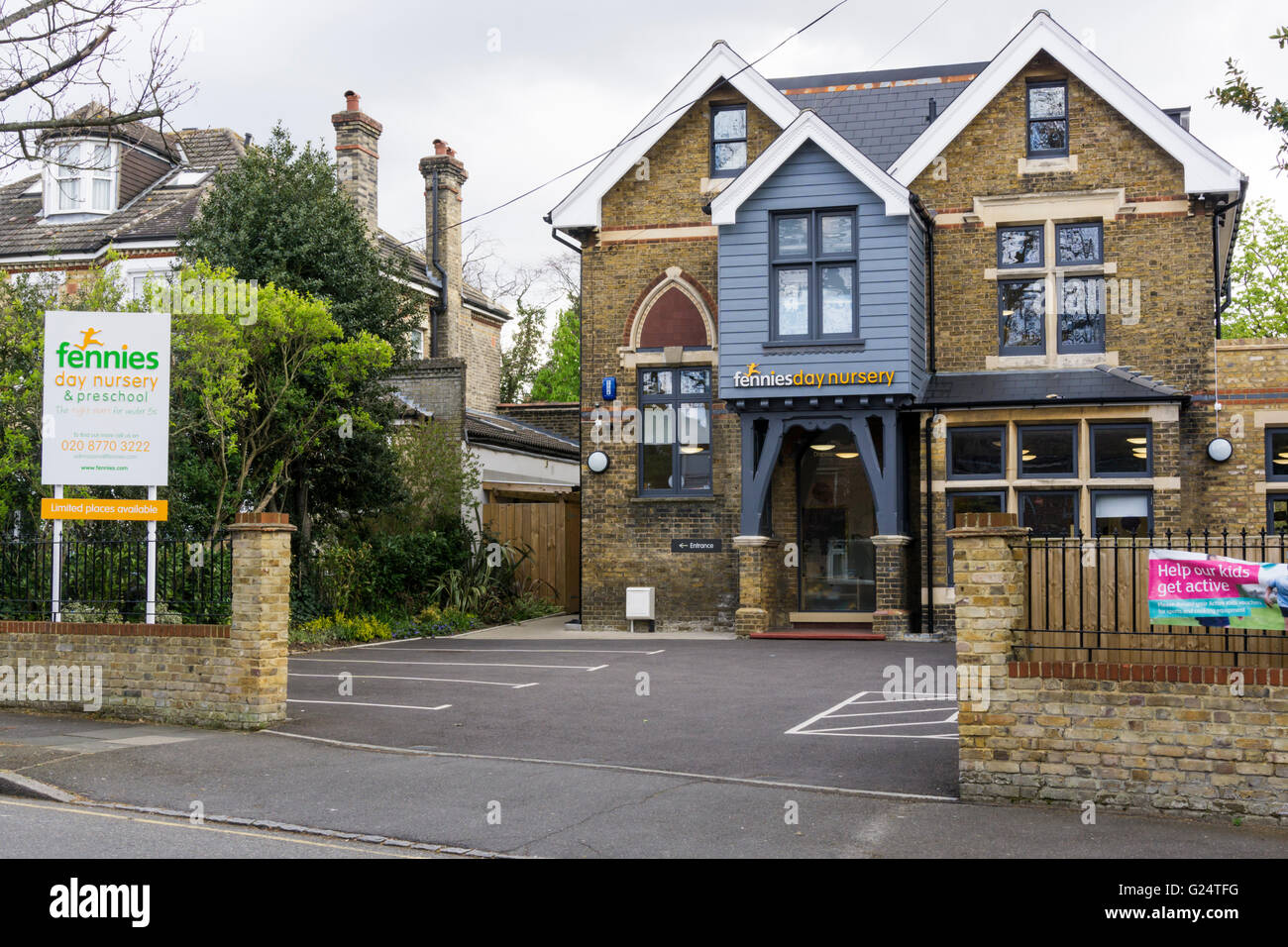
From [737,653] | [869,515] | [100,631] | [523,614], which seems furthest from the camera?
[523,614]

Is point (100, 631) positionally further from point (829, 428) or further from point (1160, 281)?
point (1160, 281)

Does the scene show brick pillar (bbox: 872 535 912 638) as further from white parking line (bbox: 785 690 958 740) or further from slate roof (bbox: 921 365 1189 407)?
white parking line (bbox: 785 690 958 740)

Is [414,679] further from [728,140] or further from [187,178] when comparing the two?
[187,178]

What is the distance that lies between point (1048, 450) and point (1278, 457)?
346 cm

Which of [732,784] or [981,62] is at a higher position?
[981,62]

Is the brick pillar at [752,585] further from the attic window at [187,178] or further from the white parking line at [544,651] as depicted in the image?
the attic window at [187,178]

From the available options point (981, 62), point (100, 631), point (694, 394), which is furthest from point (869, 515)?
point (100, 631)

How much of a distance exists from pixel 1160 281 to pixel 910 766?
13.2 metres

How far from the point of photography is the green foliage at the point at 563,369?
160ft

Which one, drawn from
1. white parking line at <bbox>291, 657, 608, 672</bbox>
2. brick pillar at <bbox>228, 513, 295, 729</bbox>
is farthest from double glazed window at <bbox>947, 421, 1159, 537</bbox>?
brick pillar at <bbox>228, 513, 295, 729</bbox>

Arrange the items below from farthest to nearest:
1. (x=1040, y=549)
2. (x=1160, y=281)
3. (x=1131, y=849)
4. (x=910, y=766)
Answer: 1. (x=1160, y=281)
2. (x=910, y=766)
3. (x=1040, y=549)
4. (x=1131, y=849)

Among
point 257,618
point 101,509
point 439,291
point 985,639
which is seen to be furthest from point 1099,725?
point 439,291

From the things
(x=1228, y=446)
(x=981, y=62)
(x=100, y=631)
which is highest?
(x=981, y=62)

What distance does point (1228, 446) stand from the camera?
1964 cm
